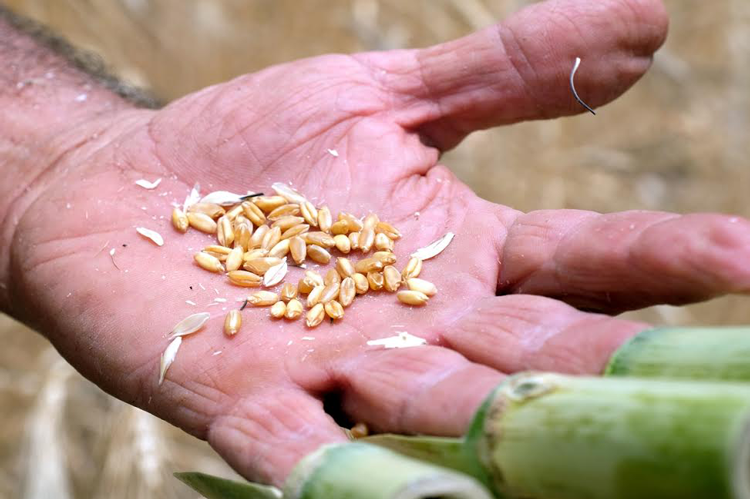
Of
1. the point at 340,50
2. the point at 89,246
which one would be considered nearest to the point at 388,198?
the point at 89,246

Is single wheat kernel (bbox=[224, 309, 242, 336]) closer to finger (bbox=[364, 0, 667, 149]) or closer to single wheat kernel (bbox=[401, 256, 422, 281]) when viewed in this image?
single wheat kernel (bbox=[401, 256, 422, 281])

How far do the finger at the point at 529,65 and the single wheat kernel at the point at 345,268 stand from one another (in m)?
0.41

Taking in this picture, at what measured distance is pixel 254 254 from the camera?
A: 4.99ft

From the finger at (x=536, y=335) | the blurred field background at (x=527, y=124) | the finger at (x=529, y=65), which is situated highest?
the finger at (x=529, y=65)

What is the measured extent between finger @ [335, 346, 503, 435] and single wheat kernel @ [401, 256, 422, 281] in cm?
20

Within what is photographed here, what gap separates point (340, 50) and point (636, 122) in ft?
4.68

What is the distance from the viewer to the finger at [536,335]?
A: 1.03 metres

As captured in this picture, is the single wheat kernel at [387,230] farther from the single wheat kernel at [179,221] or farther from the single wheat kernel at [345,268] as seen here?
the single wheat kernel at [179,221]

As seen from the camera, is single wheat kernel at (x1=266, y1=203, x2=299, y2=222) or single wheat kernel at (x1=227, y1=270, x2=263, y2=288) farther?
single wheat kernel at (x1=266, y1=203, x2=299, y2=222)

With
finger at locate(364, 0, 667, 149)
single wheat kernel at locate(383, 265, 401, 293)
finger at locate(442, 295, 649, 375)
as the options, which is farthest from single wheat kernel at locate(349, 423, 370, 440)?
finger at locate(364, 0, 667, 149)

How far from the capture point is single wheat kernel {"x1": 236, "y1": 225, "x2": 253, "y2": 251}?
1567mm

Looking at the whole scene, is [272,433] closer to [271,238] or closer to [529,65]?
[271,238]

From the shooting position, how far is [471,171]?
335 cm

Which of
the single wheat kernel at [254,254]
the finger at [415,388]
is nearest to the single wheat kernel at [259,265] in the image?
the single wheat kernel at [254,254]
